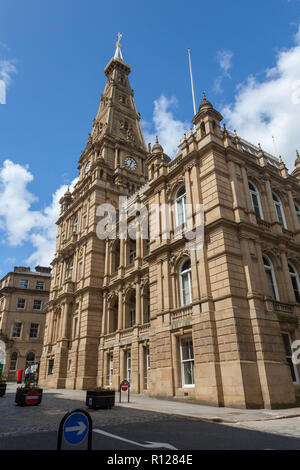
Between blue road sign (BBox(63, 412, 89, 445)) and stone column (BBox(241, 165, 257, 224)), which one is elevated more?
stone column (BBox(241, 165, 257, 224))

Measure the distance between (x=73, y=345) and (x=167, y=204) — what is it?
17.2m

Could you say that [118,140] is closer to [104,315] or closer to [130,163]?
[130,163]

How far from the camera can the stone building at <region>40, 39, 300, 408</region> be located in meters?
16.7

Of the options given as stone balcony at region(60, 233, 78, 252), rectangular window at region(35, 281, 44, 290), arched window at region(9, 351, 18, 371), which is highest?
rectangular window at region(35, 281, 44, 290)

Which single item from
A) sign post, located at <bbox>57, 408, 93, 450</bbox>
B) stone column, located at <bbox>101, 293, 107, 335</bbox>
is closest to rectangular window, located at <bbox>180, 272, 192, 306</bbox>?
stone column, located at <bbox>101, 293, 107, 335</bbox>

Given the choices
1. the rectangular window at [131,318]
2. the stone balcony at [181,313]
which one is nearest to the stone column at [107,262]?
the rectangular window at [131,318]

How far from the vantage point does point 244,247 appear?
18.8 metres

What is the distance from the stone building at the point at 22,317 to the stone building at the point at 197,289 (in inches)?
727

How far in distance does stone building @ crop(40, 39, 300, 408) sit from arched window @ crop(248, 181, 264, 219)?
0.10 meters

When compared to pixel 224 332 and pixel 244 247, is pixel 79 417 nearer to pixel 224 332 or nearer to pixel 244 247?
pixel 224 332

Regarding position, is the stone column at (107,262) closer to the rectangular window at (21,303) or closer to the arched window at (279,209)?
the arched window at (279,209)

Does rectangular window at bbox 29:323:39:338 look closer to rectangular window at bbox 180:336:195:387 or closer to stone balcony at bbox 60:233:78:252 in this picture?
stone balcony at bbox 60:233:78:252

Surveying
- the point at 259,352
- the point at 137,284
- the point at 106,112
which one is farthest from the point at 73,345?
the point at 106,112

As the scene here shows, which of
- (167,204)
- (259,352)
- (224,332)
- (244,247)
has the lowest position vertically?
(259,352)
